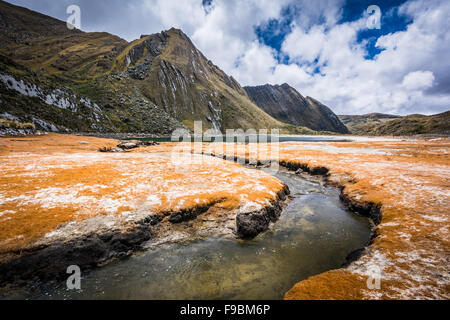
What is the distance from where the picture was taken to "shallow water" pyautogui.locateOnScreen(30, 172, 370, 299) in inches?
309

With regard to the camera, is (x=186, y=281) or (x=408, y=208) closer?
(x=186, y=281)

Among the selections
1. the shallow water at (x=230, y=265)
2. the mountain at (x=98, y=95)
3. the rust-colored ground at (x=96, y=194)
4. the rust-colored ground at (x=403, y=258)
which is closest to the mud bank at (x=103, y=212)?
the rust-colored ground at (x=96, y=194)

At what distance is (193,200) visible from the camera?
46.7ft

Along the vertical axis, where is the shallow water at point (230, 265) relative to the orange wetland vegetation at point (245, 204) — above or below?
below

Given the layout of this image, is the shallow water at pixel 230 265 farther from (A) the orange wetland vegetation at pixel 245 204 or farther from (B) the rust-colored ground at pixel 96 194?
(B) the rust-colored ground at pixel 96 194

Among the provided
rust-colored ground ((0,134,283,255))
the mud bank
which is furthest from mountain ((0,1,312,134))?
the mud bank

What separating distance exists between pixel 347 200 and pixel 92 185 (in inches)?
933

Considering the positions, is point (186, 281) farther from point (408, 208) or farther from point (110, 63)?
point (110, 63)

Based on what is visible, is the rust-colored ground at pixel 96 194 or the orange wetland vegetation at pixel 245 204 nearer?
the orange wetland vegetation at pixel 245 204

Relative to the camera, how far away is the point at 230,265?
31.4 ft

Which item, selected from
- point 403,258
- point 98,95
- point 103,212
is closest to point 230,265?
point 403,258

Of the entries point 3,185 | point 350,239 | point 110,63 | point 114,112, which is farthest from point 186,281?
point 110,63

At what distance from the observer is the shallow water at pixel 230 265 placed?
784 cm

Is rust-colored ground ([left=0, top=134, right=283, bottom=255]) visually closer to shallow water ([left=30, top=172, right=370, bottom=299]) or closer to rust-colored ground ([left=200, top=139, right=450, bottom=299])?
shallow water ([left=30, top=172, right=370, bottom=299])
